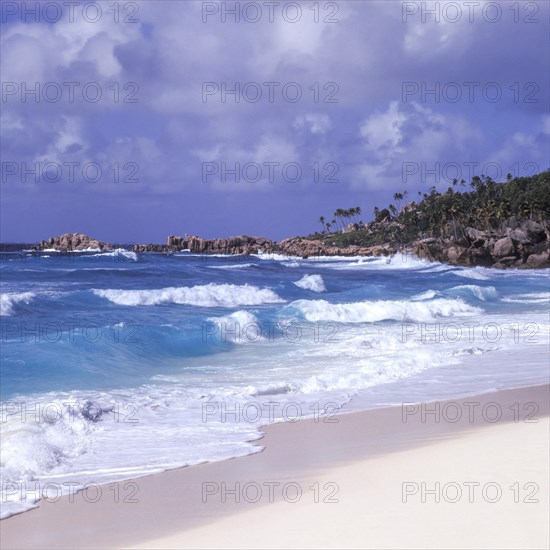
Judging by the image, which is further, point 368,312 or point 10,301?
point 368,312

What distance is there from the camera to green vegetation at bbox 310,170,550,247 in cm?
10031

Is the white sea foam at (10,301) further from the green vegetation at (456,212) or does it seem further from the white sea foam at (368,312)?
the green vegetation at (456,212)

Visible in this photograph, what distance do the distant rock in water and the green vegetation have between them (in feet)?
144

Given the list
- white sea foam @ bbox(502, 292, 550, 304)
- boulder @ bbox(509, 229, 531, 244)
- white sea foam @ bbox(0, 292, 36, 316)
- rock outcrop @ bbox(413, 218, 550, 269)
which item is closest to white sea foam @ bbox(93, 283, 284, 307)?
white sea foam @ bbox(0, 292, 36, 316)

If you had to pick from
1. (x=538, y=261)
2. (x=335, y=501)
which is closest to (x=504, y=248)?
(x=538, y=261)

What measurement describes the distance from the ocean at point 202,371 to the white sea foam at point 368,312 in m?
0.07

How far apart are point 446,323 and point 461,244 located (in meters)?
61.6

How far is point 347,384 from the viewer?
12625 mm

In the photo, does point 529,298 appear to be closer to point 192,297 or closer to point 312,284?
point 312,284

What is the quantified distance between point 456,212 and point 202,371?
96373 mm

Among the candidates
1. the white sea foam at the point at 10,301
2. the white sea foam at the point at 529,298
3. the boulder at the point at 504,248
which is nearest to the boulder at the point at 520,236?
the boulder at the point at 504,248

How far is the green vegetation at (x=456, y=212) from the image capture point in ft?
329

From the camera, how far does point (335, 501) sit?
20.2 feet

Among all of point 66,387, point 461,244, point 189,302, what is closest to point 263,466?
point 66,387
